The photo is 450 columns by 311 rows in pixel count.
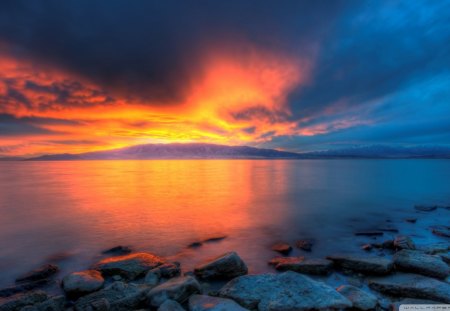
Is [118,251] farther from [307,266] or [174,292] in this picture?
[307,266]

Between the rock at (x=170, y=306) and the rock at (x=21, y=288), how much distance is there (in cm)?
416

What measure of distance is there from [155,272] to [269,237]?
5827mm

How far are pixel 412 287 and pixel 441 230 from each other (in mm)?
8201

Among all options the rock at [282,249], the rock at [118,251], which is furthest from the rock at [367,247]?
the rock at [118,251]

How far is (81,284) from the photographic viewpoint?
6.11 m

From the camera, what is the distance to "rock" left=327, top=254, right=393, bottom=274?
6781 millimetres

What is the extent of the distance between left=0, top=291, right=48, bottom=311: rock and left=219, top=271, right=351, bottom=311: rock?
4.09 m

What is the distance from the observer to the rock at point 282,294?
5062 millimetres

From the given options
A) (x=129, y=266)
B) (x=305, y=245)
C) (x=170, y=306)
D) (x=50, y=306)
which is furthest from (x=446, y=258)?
(x=50, y=306)

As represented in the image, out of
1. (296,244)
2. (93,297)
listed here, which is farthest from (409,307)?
(93,297)

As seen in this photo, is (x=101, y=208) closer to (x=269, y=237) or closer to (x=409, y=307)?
(x=269, y=237)

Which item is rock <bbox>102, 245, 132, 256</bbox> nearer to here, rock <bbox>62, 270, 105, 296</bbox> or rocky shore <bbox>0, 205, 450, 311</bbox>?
rocky shore <bbox>0, 205, 450, 311</bbox>

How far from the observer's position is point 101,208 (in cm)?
1780

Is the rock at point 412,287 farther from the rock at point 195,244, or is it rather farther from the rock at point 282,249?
the rock at point 195,244
